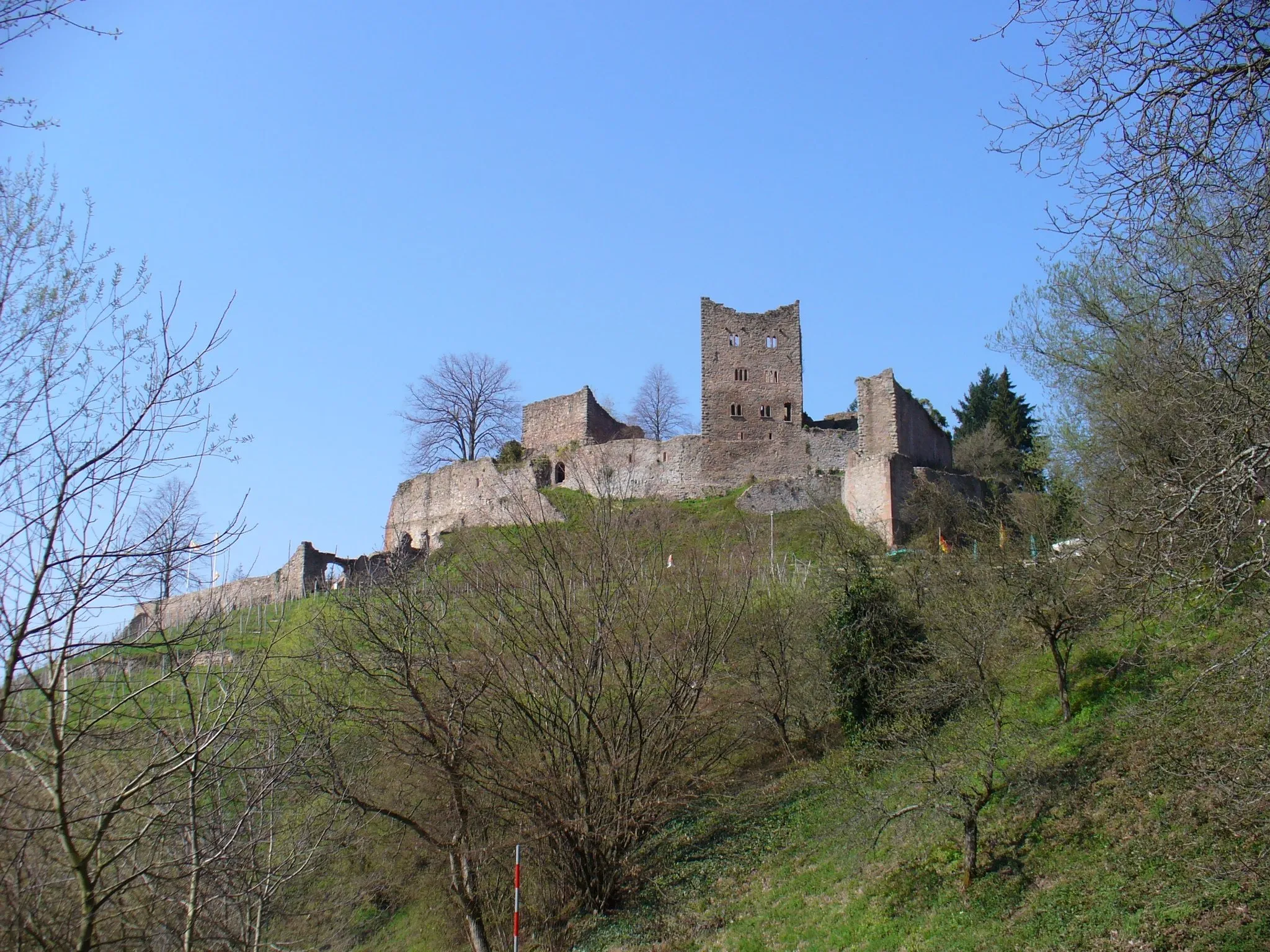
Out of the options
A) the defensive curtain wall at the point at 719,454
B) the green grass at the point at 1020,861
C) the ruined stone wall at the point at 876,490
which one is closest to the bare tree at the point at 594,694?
the green grass at the point at 1020,861

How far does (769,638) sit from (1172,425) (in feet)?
28.2

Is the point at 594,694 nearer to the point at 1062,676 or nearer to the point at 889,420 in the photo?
the point at 1062,676

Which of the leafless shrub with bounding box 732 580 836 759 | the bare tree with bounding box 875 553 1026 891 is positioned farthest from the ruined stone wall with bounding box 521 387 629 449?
the bare tree with bounding box 875 553 1026 891

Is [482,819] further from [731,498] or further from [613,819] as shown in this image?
[731,498]

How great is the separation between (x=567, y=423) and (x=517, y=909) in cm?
2933

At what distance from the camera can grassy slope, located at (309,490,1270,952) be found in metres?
9.55

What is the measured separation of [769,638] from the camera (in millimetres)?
19047

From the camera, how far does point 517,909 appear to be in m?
12.6

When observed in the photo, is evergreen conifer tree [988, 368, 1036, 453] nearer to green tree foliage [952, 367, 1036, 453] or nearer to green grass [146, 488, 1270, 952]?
green tree foliage [952, 367, 1036, 453]

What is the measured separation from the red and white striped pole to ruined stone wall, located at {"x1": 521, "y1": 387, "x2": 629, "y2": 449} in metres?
26.1

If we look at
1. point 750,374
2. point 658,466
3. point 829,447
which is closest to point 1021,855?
point 829,447

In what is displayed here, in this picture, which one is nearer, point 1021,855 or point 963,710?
point 1021,855

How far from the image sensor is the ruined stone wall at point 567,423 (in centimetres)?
4050

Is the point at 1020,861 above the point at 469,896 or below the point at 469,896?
above
